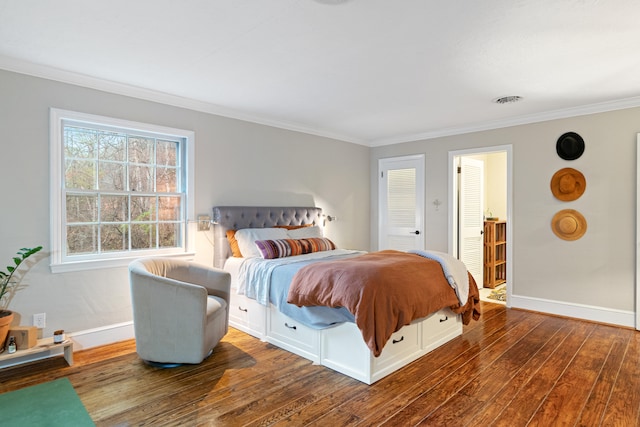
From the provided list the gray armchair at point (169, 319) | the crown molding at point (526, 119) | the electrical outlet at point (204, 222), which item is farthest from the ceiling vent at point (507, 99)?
the gray armchair at point (169, 319)

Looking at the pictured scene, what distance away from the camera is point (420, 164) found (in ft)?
19.0

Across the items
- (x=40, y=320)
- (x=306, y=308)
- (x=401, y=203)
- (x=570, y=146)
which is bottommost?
(x=40, y=320)

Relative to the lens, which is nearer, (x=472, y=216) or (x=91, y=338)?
(x=91, y=338)

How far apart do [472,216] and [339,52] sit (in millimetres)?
3865

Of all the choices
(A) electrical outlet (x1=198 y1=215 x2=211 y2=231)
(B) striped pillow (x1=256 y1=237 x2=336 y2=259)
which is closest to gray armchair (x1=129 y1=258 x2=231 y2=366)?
(B) striped pillow (x1=256 y1=237 x2=336 y2=259)

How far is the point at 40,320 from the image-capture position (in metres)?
3.13

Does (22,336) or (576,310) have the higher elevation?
(22,336)

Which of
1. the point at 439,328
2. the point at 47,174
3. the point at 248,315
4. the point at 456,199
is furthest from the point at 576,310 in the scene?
the point at 47,174


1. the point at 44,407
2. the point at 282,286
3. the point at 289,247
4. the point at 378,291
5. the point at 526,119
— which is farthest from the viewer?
the point at 526,119

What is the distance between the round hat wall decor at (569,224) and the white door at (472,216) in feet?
4.14

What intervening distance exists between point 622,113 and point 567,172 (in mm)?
795

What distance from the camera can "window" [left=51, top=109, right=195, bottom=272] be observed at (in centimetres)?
328

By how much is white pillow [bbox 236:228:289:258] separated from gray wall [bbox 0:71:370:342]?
0.39 m

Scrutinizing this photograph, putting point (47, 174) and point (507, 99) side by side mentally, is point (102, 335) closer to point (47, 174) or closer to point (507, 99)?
point (47, 174)
